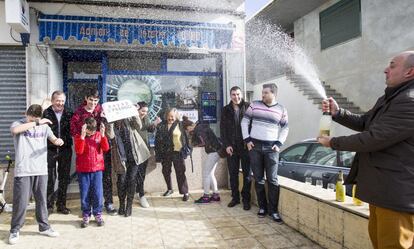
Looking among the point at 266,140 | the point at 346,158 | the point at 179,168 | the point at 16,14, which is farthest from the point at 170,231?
the point at 16,14

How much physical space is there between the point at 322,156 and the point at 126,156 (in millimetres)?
3591

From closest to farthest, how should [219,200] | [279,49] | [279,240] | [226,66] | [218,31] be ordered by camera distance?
[279,240] < [219,200] < [218,31] < [226,66] < [279,49]

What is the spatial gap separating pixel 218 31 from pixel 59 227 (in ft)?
16.8

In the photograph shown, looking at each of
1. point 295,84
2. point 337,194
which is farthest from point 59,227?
point 295,84

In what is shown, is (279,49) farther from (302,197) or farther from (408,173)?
(408,173)

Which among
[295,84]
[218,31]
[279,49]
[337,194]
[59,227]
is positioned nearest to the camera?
[337,194]

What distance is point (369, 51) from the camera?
42.9 feet

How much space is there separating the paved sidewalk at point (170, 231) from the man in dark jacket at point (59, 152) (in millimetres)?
287

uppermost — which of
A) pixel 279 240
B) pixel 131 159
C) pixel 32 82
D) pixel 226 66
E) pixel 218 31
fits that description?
pixel 218 31

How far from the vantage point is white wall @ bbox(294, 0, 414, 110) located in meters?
11.7

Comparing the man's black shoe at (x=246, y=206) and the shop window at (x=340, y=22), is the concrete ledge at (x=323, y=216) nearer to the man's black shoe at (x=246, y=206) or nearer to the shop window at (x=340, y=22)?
the man's black shoe at (x=246, y=206)

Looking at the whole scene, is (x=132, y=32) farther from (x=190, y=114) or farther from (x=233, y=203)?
(x=233, y=203)

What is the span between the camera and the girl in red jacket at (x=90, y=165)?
4.81 metres

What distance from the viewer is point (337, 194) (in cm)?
394
